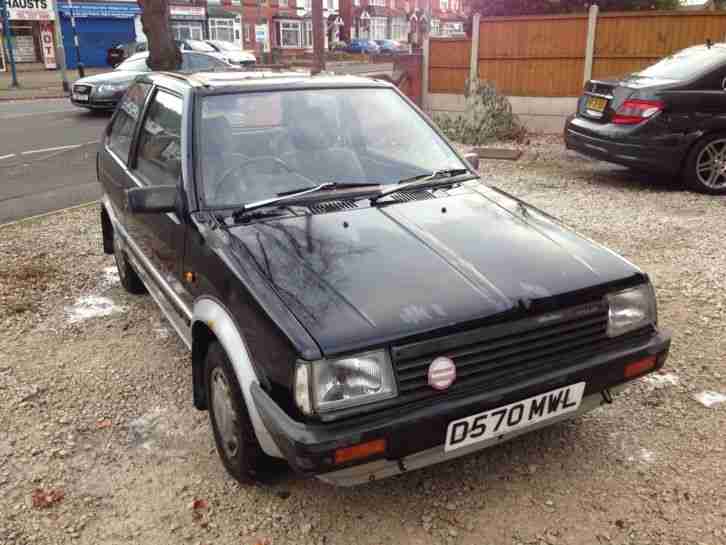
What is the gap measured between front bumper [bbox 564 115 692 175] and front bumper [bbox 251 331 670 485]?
5924mm

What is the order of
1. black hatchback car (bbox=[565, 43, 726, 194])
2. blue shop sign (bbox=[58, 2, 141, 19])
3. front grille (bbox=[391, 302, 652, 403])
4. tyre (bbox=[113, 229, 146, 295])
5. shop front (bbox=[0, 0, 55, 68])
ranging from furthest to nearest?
blue shop sign (bbox=[58, 2, 141, 19]), shop front (bbox=[0, 0, 55, 68]), black hatchback car (bbox=[565, 43, 726, 194]), tyre (bbox=[113, 229, 146, 295]), front grille (bbox=[391, 302, 652, 403])

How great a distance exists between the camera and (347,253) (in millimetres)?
2732

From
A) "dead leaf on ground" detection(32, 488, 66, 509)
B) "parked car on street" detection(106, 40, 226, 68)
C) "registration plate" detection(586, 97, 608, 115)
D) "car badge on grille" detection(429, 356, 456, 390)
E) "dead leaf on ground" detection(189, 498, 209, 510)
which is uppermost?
"parked car on street" detection(106, 40, 226, 68)

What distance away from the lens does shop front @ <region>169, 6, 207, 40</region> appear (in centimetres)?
4475

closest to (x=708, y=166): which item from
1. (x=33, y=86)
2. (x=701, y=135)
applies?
(x=701, y=135)

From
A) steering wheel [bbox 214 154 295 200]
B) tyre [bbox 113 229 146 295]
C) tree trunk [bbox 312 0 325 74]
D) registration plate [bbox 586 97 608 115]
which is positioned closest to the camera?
steering wheel [bbox 214 154 295 200]

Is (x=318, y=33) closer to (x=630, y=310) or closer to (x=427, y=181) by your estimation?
(x=427, y=181)

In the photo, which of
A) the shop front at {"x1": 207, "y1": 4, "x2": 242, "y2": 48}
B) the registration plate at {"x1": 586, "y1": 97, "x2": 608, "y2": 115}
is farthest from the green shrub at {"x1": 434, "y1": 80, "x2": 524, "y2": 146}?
the shop front at {"x1": 207, "y1": 4, "x2": 242, "y2": 48}

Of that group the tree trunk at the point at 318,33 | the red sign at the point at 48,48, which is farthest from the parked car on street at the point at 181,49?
the red sign at the point at 48,48

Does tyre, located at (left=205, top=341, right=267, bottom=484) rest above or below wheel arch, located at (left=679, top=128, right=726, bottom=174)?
below

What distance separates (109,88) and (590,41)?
10762 mm

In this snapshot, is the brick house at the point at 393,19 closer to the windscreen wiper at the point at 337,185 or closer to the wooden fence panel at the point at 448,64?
the wooden fence panel at the point at 448,64

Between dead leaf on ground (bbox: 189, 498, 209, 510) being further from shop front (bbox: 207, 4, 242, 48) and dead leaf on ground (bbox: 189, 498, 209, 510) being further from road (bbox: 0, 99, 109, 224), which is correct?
shop front (bbox: 207, 4, 242, 48)

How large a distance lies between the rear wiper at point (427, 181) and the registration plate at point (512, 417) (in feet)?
4.21
